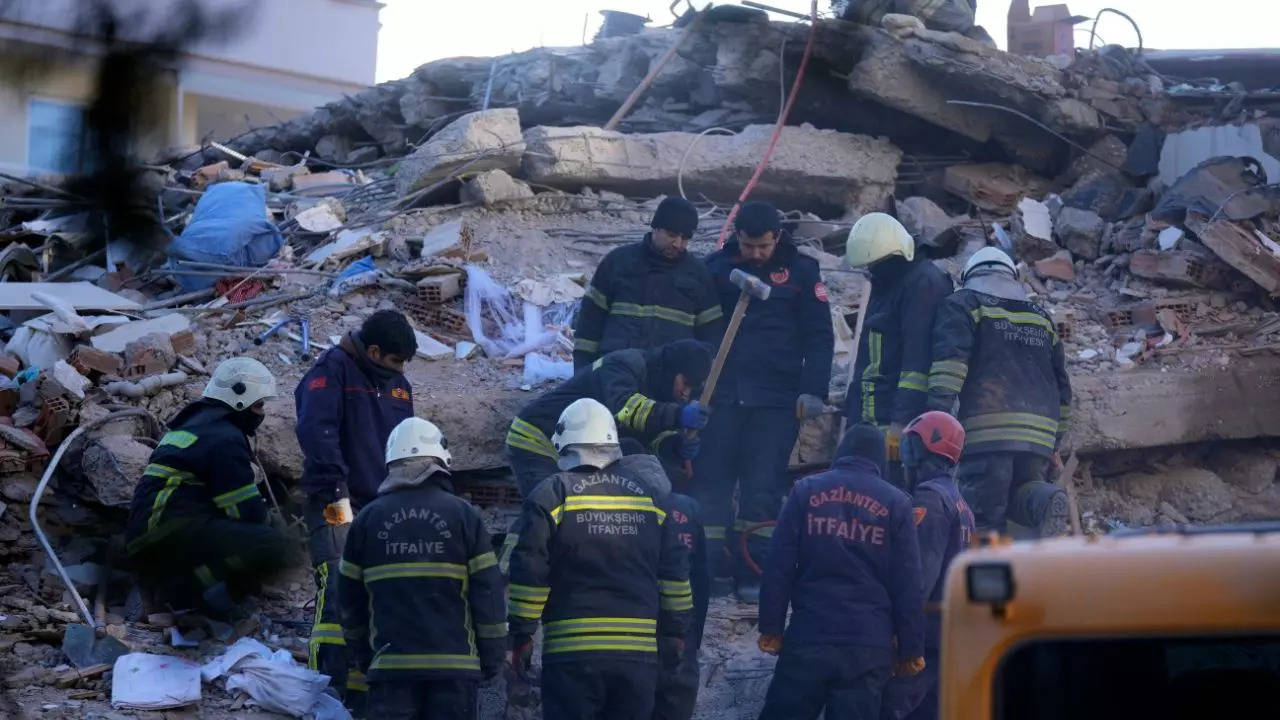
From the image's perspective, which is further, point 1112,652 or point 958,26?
point 958,26

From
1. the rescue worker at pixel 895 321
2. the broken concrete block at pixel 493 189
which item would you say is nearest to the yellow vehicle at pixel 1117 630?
the rescue worker at pixel 895 321

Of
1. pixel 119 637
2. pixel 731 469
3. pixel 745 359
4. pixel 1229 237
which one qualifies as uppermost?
pixel 1229 237

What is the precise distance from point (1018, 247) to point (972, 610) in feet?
25.8

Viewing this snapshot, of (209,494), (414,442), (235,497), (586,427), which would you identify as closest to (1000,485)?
(586,427)

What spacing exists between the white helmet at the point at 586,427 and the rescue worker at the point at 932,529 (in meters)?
1.34

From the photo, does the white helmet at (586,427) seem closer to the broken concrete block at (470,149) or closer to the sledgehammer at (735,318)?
the sledgehammer at (735,318)

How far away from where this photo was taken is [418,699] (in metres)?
5.98

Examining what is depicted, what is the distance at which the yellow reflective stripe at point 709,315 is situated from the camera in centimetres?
811

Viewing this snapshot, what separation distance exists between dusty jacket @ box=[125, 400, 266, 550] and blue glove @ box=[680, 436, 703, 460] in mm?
2045

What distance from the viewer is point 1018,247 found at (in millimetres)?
10359

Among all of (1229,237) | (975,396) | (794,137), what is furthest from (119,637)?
(1229,237)

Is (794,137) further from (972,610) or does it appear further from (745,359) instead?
(972,610)

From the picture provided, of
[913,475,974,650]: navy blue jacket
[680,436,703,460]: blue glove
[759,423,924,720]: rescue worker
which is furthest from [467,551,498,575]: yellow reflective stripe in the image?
[913,475,974,650]: navy blue jacket

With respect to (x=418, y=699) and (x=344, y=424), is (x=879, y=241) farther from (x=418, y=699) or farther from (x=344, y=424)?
(x=418, y=699)
